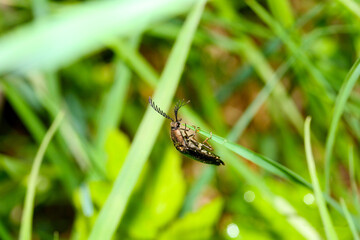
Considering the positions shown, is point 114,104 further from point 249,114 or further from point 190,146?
point 249,114

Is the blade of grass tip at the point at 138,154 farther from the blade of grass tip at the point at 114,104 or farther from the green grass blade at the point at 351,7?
the blade of grass tip at the point at 114,104

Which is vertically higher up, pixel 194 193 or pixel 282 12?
pixel 282 12

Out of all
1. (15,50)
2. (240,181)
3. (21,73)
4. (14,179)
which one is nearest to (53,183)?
(14,179)

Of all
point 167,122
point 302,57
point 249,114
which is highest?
point 167,122

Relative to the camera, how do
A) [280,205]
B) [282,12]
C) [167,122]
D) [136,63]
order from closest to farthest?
[280,205]
[136,63]
[282,12]
[167,122]

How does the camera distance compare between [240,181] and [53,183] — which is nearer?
[240,181]

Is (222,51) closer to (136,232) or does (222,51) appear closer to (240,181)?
(240,181)

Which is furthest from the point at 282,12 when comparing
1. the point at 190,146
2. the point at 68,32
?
the point at 68,32

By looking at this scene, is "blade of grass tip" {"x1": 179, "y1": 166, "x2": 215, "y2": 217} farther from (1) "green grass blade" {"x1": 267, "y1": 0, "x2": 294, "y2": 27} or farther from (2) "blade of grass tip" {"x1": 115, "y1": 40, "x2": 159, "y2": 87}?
(1) "green grass blade" {"x1": 267, "y1": 0, "x2": 294, "y2": 27}
